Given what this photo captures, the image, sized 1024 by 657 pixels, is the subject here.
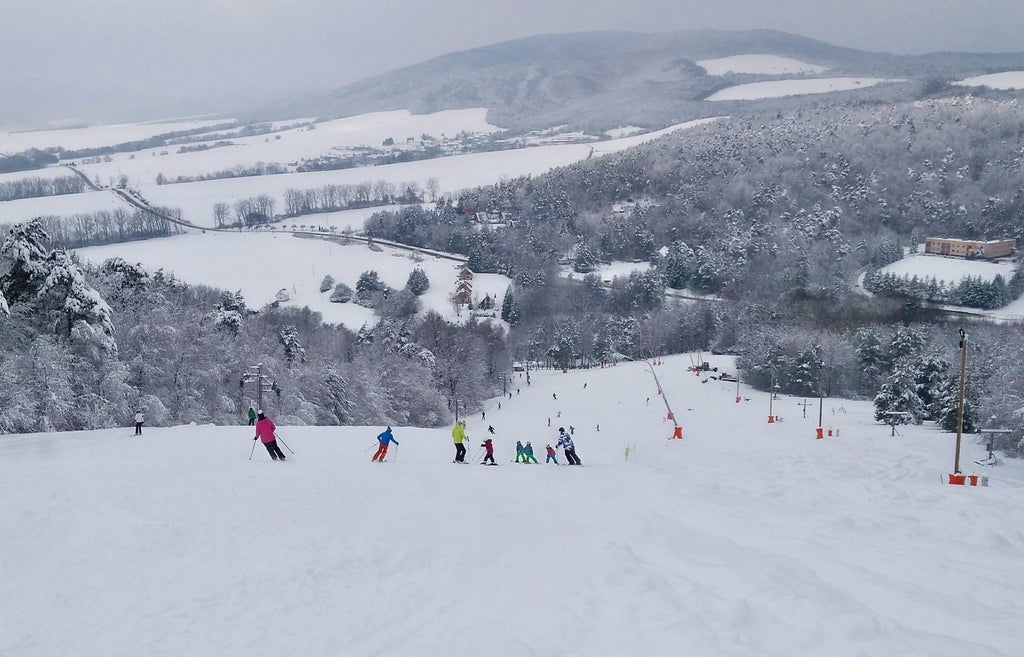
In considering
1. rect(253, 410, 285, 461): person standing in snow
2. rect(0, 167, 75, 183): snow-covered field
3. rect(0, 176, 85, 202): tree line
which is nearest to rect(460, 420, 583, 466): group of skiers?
rect(253, 410, 285, 461): person standing in snow

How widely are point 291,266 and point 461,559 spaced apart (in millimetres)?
85523

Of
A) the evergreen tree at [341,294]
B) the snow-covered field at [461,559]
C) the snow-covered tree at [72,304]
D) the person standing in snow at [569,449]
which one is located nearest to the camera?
the snow-covered field at [461,559]

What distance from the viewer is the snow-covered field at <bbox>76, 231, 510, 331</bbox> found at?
81062 mm

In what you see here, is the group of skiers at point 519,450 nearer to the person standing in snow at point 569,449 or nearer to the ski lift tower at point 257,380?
the person standing in snow at point 569,449

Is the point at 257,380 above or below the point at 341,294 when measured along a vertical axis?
above

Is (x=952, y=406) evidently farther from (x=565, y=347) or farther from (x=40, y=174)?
(x=40, y=174)

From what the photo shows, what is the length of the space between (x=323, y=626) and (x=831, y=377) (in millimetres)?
56420

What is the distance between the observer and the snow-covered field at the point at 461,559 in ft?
25.7

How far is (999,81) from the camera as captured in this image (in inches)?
7387

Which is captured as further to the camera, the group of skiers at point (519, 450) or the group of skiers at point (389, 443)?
the group of skiers at point (519, 450)

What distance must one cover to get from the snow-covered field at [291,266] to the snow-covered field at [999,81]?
6081 inches

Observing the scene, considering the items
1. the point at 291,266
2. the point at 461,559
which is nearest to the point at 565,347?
the point at 291,266

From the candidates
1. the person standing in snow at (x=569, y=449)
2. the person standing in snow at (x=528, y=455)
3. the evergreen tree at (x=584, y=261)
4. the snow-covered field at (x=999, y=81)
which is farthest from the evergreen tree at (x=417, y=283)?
the snow-covered field at (x=999, y=81)

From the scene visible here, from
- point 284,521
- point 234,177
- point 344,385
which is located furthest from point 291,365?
point 234,177
